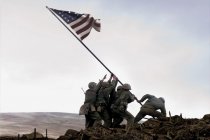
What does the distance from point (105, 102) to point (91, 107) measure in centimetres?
56

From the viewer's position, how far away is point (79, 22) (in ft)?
57.8

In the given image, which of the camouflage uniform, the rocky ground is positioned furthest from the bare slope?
the rocky ground

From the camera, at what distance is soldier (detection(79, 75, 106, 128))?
16109 mm

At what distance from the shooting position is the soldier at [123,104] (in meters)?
16.1

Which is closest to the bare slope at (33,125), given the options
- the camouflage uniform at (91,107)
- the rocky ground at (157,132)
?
the camouflage uniform at (91,107)

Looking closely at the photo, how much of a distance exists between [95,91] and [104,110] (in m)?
0.74

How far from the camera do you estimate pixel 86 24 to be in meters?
17.8

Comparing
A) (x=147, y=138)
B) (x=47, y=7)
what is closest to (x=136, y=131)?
(x=147, y=138)

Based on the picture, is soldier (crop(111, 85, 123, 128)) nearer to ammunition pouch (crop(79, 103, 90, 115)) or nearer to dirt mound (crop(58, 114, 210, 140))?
ammunition pouch (crop(79, 103, 90, 115))

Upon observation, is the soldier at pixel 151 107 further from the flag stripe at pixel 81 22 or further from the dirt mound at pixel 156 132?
the flag stripe at pixel 81 22

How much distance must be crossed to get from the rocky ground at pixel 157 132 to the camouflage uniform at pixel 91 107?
259 centimetres

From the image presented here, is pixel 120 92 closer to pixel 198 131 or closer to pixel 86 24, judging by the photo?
pixel 86 24

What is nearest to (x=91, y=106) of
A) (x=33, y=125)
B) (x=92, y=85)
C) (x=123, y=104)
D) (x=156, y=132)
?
(x=92, y=85)

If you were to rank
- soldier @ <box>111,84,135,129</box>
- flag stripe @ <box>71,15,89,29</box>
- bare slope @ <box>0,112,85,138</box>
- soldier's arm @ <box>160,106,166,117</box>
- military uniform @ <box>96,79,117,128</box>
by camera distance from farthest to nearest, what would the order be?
bare slope @ <box>0,112,85,138</box>
flag stripe @ <box>71,15,89,29</box>
soldier's arm @ <box>160,106,166,117</box>
military uniform @ <box>96,79,117,128</box>
soldier @ <box>111,84,135,129</box>
